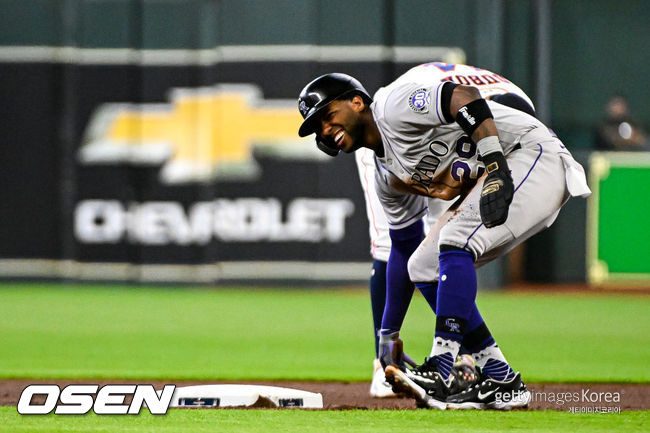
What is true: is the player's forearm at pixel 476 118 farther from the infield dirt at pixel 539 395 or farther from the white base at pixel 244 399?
the white base at pixel 244 399

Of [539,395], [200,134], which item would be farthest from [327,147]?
[200,134]

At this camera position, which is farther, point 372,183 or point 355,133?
point 372,183

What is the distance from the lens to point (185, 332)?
7.97 metres

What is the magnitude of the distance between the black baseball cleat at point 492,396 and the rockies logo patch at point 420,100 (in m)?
1.19

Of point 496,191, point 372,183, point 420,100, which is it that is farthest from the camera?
point 372,183

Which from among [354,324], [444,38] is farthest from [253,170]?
[354,324]

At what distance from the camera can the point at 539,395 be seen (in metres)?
4.85

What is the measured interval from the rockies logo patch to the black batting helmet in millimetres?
302

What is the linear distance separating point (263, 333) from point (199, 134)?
4.76 metres

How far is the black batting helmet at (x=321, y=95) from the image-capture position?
4.30 meters

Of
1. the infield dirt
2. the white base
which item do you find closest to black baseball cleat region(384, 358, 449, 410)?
the infield dirt

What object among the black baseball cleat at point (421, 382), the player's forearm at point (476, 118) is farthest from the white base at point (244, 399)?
the player's forearm at point (476, 118)

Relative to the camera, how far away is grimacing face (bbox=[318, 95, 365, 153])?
14.1ft

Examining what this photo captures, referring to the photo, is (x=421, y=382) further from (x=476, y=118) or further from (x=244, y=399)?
(x=476, y=118)
